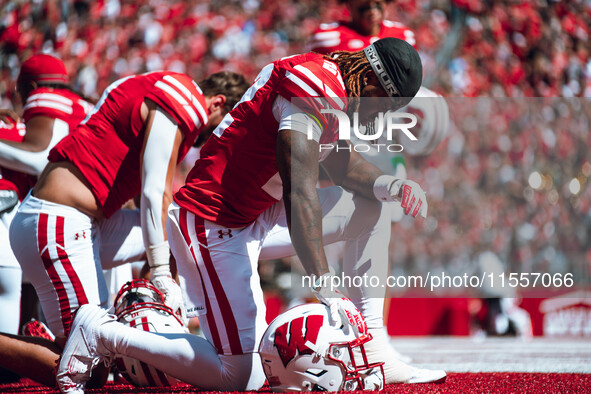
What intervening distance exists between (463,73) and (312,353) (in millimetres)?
10916

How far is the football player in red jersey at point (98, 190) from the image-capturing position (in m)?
2.84

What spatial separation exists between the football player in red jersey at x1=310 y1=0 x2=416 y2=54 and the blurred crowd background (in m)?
4.24

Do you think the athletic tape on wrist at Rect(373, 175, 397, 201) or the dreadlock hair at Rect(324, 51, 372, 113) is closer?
the dreadlock hair at Rect(324, 51, 372, 113)

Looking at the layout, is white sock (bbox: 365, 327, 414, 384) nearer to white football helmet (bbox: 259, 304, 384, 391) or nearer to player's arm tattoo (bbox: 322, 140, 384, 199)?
white football helmet (bbox: 259, 304, 384, 391)

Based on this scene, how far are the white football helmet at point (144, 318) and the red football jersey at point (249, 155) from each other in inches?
16.6

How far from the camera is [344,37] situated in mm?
4223

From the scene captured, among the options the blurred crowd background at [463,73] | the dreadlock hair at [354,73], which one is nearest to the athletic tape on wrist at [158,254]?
the dreadlock hair at [354,73]

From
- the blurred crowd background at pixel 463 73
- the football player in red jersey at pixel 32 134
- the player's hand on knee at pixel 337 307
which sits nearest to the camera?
the player's hand on knee at pixel 337 307

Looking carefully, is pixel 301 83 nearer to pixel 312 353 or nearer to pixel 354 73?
pixel 354 73

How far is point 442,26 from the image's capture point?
12.7 meters

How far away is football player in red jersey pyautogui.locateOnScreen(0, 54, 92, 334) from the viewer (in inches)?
132

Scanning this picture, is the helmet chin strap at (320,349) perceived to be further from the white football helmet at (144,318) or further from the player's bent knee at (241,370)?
the white football helmet at (144,318)

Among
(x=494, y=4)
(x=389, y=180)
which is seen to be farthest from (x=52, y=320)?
(x=494, y=4)

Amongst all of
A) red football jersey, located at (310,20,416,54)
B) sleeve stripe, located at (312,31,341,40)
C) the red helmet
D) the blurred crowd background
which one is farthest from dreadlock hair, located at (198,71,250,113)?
the blurred crowd background
